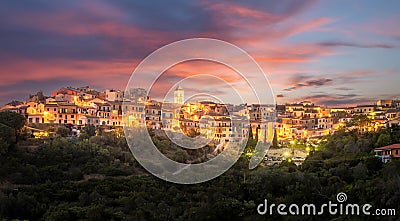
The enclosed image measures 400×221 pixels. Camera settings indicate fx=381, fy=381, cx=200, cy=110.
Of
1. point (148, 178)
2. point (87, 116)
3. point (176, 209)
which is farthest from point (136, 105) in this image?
point (176, 209)

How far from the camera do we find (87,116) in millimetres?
26438

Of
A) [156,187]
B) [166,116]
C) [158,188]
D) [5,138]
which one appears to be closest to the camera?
[158,188]

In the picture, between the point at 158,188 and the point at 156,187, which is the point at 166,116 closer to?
the point at 156,187

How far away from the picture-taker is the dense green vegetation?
7973 millimetres

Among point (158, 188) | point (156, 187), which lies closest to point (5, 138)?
point (156, 187)

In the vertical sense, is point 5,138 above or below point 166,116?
below

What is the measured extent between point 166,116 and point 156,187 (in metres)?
15.9

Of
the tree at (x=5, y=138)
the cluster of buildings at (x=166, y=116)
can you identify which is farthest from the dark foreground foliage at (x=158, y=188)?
the cluster of buildings at (x=166, y=116)

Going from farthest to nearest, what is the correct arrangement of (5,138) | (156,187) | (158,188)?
(5,138) < (156,187) < (158,188)

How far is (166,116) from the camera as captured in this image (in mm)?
26812

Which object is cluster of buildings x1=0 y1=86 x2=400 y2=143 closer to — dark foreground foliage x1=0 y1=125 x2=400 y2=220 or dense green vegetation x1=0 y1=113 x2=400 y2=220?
dense green vegetation x1=0 y1=113 x2=400 y2=220

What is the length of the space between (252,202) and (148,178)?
16.4ft

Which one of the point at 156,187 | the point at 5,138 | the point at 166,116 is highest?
the point at 166,116

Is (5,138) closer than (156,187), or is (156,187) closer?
(156,187)
